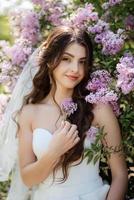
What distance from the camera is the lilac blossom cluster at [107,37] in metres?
3.93

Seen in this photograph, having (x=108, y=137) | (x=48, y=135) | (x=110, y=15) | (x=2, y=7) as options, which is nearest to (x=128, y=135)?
(x=108, y=137)

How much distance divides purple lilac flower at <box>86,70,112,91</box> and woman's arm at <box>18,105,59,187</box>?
1.45ft

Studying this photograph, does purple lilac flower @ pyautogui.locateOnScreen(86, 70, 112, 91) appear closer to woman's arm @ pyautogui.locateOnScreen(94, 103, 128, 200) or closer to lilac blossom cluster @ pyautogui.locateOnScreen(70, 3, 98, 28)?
woman's arm @ pyautogui.locateOnScreen(94, 103, 128, 200)

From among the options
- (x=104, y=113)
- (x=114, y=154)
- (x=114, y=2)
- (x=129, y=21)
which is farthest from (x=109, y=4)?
(x=114, y=154)

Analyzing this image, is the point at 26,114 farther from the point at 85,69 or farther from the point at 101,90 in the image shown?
the point at 101,90

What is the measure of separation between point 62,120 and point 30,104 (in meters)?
0.27

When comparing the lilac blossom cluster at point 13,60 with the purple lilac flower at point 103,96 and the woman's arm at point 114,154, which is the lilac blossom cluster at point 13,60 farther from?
the purple lilac flower at point 103,96

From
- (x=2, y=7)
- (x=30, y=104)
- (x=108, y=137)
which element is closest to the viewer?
(x=108, y=137)

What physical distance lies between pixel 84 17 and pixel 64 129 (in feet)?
2.62

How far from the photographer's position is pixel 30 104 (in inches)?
163

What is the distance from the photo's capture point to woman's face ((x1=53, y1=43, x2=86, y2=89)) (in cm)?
382

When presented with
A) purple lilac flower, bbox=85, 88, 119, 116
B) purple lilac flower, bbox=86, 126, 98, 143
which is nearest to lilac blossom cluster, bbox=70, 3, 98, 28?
purple lilac flower, bbox=85, 88, 119, 116

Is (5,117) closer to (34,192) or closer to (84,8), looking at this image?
(34,192)

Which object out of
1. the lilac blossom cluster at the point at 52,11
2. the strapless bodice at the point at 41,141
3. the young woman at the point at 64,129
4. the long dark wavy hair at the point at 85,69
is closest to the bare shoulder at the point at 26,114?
the young woman at the point at 64,129
